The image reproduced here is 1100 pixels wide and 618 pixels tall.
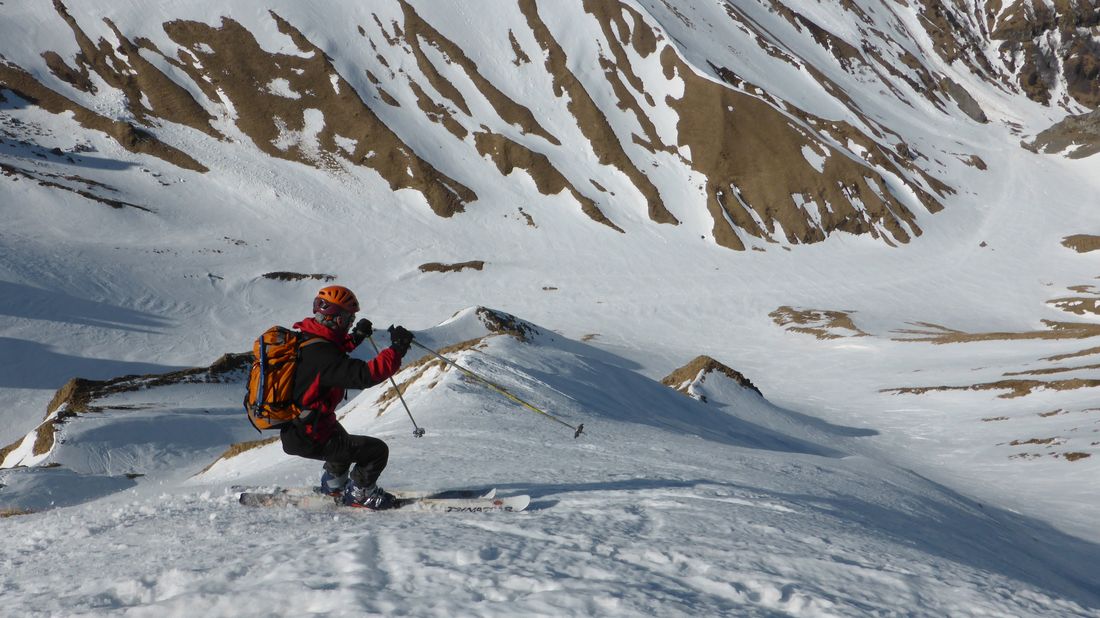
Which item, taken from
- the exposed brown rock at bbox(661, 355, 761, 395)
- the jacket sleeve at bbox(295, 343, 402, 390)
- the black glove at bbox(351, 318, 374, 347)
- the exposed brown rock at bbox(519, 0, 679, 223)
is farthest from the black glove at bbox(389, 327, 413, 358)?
the exposed brown rock at bbox(519, 0, 679, 223)

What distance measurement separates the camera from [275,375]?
648cm

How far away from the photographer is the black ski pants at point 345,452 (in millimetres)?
6926

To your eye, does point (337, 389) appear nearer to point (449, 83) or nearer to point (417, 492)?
point (417, 492)

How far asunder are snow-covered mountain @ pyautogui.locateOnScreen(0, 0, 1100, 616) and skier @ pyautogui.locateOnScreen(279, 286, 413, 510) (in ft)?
2.23

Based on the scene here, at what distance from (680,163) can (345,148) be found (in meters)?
43.3

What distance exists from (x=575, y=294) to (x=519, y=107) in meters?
39.9

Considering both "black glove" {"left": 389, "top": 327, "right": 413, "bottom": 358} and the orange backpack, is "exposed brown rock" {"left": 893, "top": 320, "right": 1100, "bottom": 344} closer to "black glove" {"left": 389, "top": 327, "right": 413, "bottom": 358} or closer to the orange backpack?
"black glove" {"left": 389, "top": 327, "right": 413, "bottom": 358}

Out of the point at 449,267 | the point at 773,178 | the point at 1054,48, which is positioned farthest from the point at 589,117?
the point at 1054,48

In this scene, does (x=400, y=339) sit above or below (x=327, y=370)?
above

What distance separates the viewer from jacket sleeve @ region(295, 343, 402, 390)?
21.1 feet

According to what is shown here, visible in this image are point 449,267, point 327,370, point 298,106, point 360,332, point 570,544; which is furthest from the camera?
point 298,106

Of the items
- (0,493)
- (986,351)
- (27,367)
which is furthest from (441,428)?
(986,351)

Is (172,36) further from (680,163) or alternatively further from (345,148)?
(680,163)

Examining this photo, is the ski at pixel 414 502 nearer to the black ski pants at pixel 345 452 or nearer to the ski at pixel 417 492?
the ski at pixel 417 492
